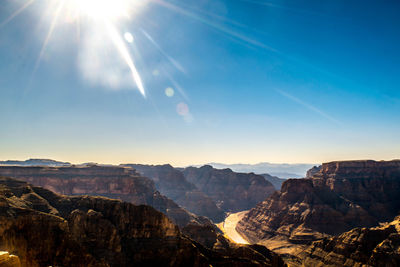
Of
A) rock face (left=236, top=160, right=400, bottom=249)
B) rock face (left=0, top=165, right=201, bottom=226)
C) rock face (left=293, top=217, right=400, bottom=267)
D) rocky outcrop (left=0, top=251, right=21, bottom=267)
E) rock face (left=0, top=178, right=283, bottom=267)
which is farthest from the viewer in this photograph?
rock face (left=0, top=165, right=201, bottom=226)

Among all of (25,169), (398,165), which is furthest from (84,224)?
(398,165)

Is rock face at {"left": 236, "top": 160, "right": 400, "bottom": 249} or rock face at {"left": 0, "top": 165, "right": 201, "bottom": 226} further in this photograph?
rock face at {"left": 0, "top": 165, "right": 201, "bottom": 226}

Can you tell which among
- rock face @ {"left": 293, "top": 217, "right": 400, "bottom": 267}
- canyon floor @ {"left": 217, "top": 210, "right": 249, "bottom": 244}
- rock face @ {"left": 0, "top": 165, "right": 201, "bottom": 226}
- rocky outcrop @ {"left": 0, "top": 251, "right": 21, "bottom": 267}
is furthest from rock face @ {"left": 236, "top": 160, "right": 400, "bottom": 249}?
rocky outcrop @ {"left": 0, "top": 251, "right": 21, "bottom": 267}

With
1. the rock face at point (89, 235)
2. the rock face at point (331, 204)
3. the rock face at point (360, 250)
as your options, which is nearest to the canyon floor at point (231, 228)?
the rock face at point (331, 204)

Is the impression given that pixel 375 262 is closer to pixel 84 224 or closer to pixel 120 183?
pixel 84 224

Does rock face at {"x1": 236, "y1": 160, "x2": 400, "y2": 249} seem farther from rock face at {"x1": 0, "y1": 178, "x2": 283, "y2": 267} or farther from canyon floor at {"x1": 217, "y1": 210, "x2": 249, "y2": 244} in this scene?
rock face at {"x1": 0, "y1": 178, "x2": 283, "y2": 267}

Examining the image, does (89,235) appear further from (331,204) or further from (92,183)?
(331,204)

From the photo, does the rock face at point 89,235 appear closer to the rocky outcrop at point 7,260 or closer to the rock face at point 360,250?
the rocky outcrop at point 7,260
